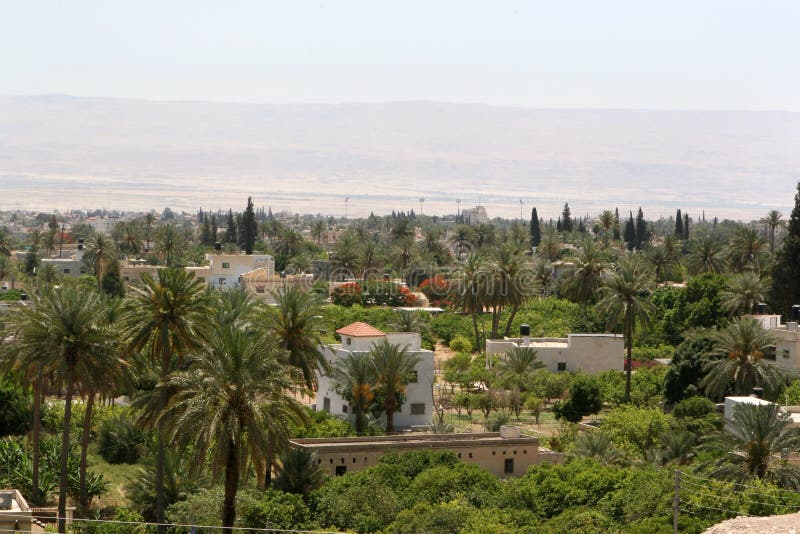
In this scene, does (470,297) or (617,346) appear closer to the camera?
(617,346)

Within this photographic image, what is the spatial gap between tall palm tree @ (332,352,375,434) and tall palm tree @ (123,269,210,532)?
1136 centimetres

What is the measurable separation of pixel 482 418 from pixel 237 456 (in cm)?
2454

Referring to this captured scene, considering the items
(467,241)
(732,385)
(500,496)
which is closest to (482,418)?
(732,385)

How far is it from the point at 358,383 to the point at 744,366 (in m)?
16.3

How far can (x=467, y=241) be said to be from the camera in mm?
145125

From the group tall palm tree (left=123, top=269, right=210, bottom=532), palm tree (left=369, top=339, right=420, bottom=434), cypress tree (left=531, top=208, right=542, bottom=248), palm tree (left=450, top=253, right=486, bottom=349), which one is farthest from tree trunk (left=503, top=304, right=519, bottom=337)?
cypress tree (left=531, top=208, right=542, bottom=248)

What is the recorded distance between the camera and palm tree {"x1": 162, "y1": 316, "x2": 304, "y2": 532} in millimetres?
30453

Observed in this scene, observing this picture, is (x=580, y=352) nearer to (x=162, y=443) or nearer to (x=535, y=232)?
(x=162, y=443)

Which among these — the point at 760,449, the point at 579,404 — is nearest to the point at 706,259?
the point at 579,404

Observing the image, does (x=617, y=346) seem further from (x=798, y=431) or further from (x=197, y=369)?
(x=197, y=369)

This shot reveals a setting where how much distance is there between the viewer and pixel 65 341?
34969 millimetres

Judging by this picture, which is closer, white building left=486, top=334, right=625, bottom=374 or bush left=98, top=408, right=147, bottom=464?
bush left=98, top=408, right=147, bottom=464

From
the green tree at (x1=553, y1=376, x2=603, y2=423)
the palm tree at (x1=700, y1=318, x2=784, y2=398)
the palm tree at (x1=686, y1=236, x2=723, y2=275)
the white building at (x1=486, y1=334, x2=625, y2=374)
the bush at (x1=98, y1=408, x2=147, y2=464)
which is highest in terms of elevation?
the palm tree at (x1=686, y1=236, x2=723, y2=275)

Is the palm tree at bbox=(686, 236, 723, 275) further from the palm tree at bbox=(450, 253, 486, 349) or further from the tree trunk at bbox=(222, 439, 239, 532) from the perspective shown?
the tree trunk at bbox=(222, 439, 239, 532)
